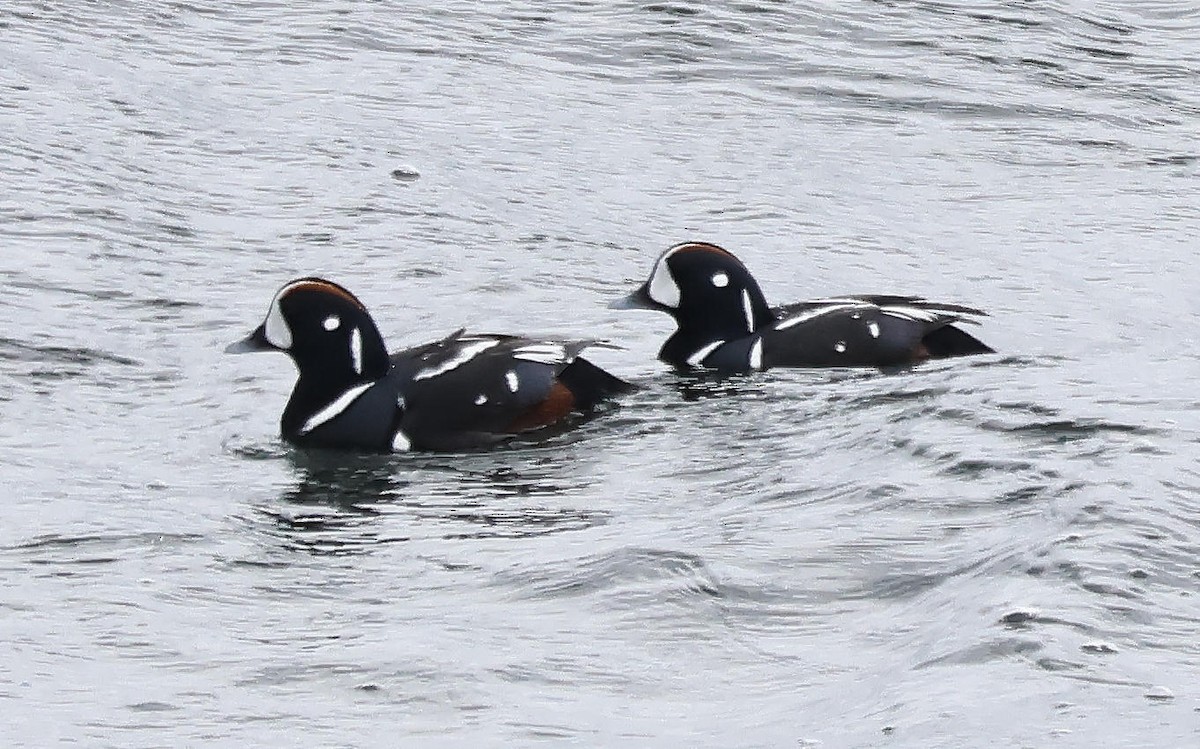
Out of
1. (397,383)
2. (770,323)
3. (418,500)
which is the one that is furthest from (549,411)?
(770,323)

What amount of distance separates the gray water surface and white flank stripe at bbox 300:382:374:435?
0.68 feet

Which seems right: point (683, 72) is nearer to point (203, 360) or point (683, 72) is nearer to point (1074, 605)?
point (203, 360)

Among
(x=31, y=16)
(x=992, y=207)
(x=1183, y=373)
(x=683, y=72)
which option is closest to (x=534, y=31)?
(x=683, y=72)

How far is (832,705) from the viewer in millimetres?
5875

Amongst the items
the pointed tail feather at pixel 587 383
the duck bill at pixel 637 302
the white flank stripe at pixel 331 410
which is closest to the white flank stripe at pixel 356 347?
the white flank stripe at pixel 331 410

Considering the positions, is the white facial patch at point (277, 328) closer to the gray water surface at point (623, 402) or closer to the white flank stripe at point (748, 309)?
the gray water surface at point (623, 402)

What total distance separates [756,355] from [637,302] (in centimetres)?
60

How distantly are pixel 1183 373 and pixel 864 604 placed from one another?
131 inches

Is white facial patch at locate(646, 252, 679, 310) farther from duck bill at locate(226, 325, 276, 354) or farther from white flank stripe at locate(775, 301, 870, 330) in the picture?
duck bill at locate(226, 325, 276, 354)

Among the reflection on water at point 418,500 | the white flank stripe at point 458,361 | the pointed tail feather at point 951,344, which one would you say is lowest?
the reflection on water at point 418,500

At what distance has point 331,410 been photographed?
9.02 metres

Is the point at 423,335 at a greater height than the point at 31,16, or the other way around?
the point at 31,16

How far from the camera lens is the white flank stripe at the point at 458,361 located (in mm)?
9102

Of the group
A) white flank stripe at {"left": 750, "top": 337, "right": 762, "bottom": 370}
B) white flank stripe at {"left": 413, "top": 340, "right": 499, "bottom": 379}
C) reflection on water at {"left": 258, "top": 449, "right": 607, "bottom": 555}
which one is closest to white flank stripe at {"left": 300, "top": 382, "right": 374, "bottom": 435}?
reflection on water at {"left": 258, "top": 449, "right": 607, "bottom": 555}
